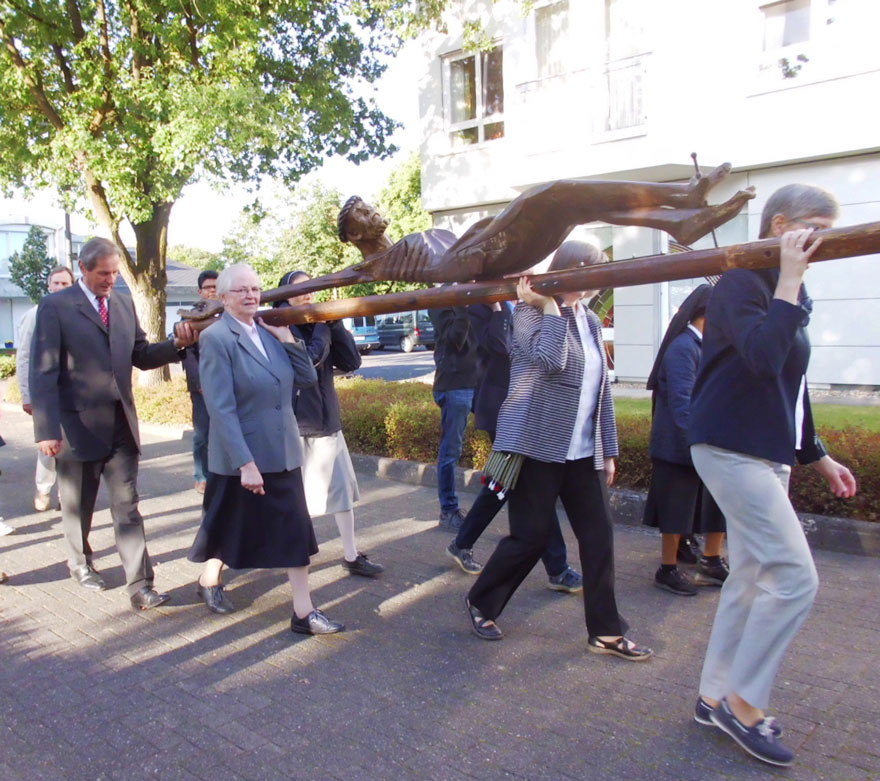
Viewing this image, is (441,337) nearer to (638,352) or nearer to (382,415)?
(382,415)

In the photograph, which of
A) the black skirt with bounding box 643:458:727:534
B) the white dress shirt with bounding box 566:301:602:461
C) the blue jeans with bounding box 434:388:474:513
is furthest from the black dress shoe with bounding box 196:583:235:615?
the black skirt with bounding box 643:458:727:534

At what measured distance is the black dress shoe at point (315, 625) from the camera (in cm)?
424

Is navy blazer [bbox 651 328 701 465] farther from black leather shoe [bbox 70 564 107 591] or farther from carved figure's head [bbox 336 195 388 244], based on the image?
black leather shoe [bbox 70 564 107 591]

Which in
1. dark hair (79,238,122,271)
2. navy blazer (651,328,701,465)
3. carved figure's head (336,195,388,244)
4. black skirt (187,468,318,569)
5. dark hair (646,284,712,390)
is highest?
carved figure's head (336,195,388,244)

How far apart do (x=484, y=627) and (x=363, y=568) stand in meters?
1.26

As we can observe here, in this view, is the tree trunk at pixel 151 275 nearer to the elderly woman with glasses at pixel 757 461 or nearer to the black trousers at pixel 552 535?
the black trousers at pixel 552 535

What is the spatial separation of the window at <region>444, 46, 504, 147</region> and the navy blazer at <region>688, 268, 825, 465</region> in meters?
14.4

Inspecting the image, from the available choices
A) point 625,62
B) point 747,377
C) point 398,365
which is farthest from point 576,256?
point 398,365

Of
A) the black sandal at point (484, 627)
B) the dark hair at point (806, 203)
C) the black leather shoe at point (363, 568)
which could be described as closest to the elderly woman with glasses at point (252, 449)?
the black sandal at point (484, 627)

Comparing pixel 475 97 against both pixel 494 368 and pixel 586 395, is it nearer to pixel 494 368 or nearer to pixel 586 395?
pixel 494 368

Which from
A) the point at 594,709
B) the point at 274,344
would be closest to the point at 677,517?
the point at 594,709

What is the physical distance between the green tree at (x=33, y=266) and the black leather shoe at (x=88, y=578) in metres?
28.5

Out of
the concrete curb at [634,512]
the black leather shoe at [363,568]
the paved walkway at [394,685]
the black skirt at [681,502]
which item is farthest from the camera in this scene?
the concrete curb at [634,512]

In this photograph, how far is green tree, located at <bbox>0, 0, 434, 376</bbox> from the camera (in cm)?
1185
